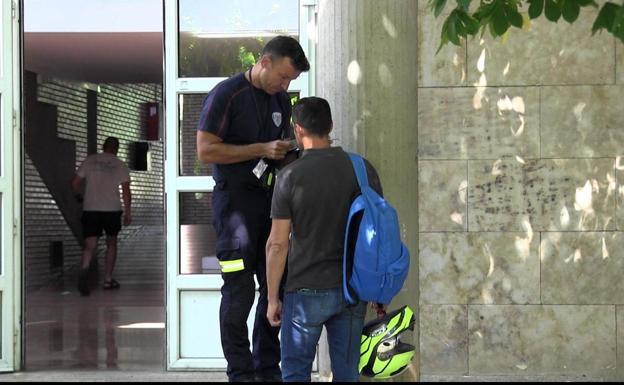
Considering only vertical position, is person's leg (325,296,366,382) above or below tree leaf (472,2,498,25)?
below

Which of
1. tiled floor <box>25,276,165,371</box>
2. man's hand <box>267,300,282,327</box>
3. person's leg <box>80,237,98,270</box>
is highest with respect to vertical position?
man's hand <box>267,300,282,327</box>

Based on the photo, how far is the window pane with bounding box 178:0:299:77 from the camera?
6.80 m

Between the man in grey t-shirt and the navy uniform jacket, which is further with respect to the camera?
the navy uniform jacket

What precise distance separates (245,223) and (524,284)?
2483 millimetres

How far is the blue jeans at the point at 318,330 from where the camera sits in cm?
414

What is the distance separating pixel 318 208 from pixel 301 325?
512 millimetres

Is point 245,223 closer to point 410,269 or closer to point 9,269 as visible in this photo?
point 410,269

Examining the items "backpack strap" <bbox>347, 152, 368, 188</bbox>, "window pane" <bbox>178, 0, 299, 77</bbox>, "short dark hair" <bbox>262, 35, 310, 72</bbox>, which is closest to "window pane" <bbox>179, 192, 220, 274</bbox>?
"window pane" <bbox>178, 0, 299, 77</bbox>

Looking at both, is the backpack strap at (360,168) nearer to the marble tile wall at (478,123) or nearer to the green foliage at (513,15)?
the green foliage at (513,15)

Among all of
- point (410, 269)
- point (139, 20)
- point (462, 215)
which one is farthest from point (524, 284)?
point (139, 20)

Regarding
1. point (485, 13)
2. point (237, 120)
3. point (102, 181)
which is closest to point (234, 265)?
point (237, 120)

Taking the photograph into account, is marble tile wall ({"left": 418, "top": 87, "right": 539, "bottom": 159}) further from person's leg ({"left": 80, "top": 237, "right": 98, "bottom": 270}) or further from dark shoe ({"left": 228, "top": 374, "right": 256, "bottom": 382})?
person's leg ({"left": 80, "top": 237, "right": 98, "bottom": 270})

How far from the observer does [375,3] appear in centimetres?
434

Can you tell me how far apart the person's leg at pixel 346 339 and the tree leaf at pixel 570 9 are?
147cm
